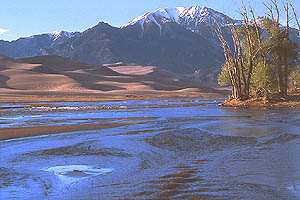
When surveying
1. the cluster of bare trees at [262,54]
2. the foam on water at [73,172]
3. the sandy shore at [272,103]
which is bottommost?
the sandy shore at [272,103]

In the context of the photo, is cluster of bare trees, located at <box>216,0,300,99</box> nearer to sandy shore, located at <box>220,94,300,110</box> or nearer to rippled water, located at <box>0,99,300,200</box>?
sandy shore, located at <box>220,94,300,110</box>

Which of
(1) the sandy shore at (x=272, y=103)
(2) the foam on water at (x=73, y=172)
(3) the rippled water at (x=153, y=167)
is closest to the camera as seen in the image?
(3) the rippled water at (x=153, y=167)

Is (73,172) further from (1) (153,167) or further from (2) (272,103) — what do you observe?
(2) (272,103)

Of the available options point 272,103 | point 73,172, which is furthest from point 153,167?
point 272,103

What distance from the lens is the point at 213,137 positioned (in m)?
14.9

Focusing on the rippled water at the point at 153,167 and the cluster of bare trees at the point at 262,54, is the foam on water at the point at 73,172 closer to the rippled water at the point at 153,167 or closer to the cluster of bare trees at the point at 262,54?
the rippled water at the point at 153,167

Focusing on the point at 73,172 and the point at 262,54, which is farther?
the point at 262,54

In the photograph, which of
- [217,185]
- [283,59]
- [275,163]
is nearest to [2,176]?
[217,185]

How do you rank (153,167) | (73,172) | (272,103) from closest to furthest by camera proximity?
(73,172)
(153,167)
(272,103)

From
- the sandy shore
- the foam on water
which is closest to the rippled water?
the foam on water

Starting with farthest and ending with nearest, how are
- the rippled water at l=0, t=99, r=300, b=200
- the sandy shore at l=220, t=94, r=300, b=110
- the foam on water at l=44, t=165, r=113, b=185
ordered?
1. the sandy shore at l=220, t=94, r=300, b=110
2. the foam on water at l=44, t=165, r=113, b=185
3. the rippled water at l=0, t=99, r=300, b=200

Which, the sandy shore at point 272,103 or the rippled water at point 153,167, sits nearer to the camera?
the rippled water at point 153,167

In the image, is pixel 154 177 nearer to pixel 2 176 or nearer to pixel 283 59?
pixel 2 176

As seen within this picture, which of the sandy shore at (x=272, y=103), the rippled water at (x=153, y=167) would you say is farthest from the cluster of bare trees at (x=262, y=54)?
the rippled water at (x=153, y=167)
